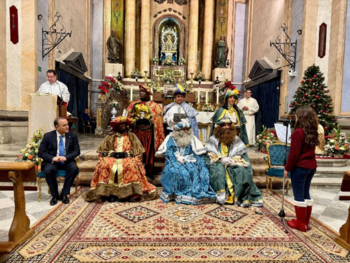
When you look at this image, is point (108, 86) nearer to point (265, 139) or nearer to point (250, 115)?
point (250, 115)

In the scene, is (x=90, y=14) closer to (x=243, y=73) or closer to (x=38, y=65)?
(x=38, y=65)

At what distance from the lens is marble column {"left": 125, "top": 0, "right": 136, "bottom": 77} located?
14844 millimetres

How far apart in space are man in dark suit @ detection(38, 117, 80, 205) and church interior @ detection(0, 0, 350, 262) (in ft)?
0.08

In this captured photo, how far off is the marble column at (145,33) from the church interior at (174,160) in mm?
3696

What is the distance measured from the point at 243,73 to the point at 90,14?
9842 mm

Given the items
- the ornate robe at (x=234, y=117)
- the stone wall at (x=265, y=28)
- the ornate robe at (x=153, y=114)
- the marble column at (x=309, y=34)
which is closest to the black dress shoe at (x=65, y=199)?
the ornate robe at (x=153, y=114)

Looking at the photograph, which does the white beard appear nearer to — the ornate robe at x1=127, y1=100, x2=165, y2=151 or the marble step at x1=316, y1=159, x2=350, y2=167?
the ornate robe at x1=127, y1=100, x2=165, y2=151

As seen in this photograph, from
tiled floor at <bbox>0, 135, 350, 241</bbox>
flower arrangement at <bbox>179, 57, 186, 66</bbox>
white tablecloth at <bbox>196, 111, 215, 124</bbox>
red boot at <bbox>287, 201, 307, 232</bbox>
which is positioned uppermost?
flower arrangement at <bbox>179, 57, 186, 66</bbox>

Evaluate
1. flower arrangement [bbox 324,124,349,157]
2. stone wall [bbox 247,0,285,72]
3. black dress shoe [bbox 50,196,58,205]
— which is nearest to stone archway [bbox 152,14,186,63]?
stone wall [bbox 247,0,285,72]

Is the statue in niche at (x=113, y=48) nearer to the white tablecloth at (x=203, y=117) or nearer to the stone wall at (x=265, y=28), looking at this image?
the stone wall at (x=265, y=28)

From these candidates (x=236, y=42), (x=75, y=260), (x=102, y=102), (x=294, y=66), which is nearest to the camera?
(x=75, y=260)

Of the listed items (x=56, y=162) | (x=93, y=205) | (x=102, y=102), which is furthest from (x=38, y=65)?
(x=93, y=205)

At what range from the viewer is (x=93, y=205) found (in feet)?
14.0

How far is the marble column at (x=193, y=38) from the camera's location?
1521cm
